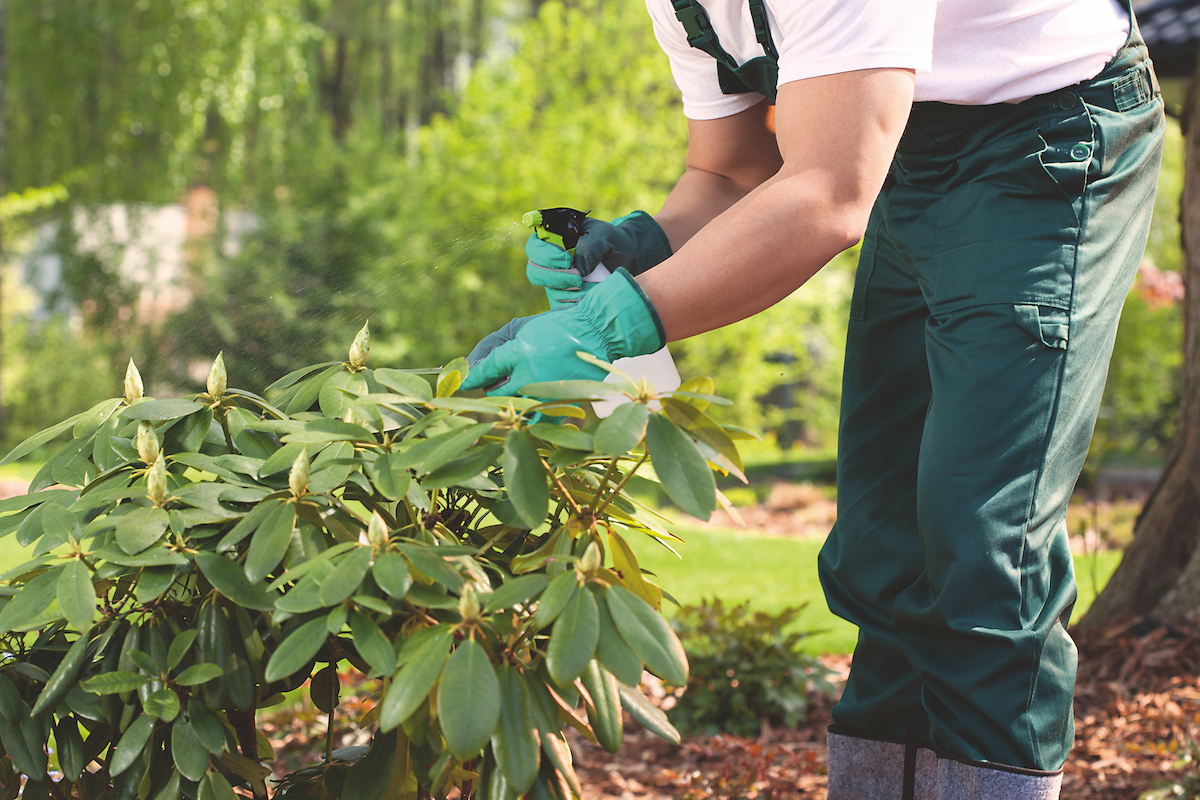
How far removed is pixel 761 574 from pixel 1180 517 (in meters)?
2.43

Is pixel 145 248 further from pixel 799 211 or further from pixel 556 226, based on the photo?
pixel 799 211

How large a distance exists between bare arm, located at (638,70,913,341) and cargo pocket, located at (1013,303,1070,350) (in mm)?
261

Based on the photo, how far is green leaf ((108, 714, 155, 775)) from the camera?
0.93 metres

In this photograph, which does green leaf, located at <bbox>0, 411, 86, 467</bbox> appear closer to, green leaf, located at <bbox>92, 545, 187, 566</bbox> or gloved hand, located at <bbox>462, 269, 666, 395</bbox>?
green leaf, located at <bbox>92, 545, 187, 566</bbox>

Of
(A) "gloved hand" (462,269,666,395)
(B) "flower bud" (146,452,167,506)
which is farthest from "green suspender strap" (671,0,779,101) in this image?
(B) "flower bud" (146,452,167,506)

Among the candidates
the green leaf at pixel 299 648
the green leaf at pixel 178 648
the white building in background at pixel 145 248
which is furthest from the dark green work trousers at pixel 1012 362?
the white building in background at pixel 145 248

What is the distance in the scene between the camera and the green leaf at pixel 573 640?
2.68ft

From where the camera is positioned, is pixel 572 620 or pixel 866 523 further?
pixel 866 523

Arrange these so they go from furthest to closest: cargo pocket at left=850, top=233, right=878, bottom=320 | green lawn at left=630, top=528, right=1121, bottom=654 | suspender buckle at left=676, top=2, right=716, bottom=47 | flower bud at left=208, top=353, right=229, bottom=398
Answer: green lawn at left=630, top=528, right=1121, bottom=654
cargo pocket at left=850, top=233, right=878, bottom=320
suspender buckle at left=676, top=2, right=716, bottom=47
flower bud at left=208, top=353, right=229, bottom=398

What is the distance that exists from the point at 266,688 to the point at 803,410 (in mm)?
10609

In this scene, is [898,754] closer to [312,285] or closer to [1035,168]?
[1035,168]

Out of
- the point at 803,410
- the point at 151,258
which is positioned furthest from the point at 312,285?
the point at 803,410

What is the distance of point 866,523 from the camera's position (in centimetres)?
165

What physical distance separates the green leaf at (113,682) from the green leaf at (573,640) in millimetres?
438
